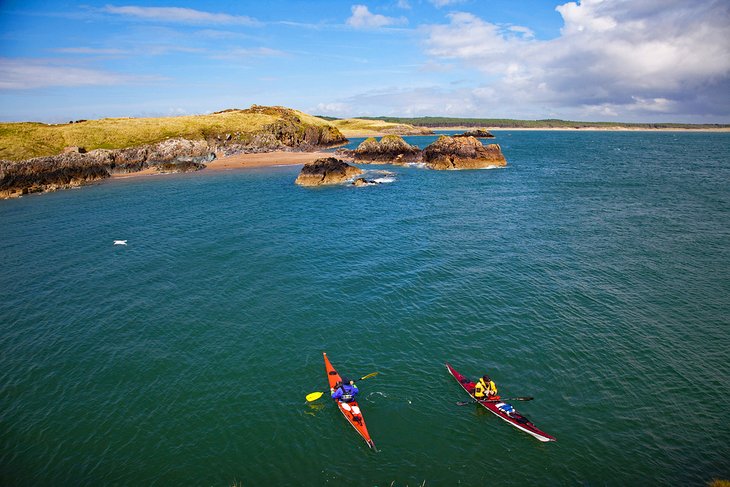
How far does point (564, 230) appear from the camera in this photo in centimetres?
5372

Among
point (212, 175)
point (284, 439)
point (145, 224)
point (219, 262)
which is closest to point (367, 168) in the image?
point (212, 175)

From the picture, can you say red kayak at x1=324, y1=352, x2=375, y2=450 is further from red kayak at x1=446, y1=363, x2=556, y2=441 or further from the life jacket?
red kayak at x1=446, y1=363, x2=556, y2=441

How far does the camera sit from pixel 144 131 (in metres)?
130

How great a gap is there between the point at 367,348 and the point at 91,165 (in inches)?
4399

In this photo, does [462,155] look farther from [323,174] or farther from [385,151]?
[323,174]

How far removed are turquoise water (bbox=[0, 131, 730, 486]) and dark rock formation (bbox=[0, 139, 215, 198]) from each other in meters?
41.2

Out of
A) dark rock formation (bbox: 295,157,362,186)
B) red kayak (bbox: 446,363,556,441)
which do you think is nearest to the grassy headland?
dark rock formation (bbox: 295,157,362,186)

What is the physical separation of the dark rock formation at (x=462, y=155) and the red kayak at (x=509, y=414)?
9370cm

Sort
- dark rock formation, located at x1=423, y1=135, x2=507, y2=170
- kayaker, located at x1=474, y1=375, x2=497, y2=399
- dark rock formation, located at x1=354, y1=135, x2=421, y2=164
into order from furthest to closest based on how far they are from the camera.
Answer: dark rock formation, located at x1=354, y1=135, x2=421, y2=164, dark rock formation, located at x1=423, y1=135, x2=507, y2=170, kayaker, located at x1=474, y1=375, x2=497, y2=399

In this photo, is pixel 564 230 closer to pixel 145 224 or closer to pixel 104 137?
pixel 145 224

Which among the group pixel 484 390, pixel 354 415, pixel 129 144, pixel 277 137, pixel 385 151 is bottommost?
pixel 354 415

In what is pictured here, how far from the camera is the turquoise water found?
1998 cm

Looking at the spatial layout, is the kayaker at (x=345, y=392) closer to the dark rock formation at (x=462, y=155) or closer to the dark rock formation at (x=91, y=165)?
the dark rock formation at (x=462, y=155)

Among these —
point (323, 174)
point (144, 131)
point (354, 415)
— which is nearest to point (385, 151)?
point (323, 174)
